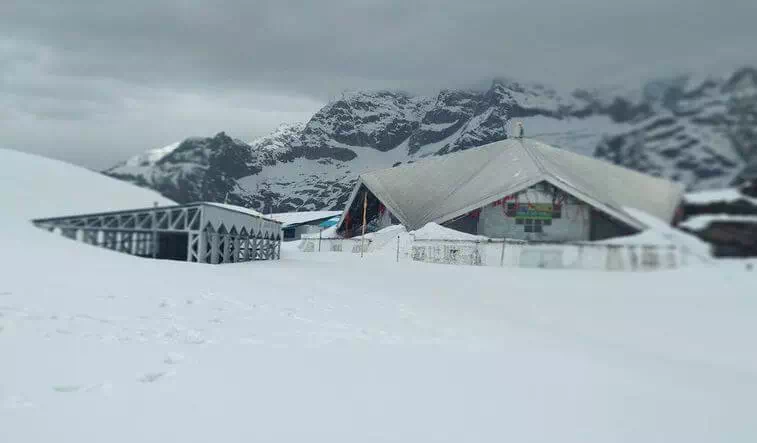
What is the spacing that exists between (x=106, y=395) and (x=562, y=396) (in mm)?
3815

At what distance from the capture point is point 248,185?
5.50 meters

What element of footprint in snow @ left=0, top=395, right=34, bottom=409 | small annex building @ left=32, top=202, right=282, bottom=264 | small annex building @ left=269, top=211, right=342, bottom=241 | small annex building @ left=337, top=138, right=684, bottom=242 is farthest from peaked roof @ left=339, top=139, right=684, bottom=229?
small annex building @ left=32, top=202, right=282, bottom=264

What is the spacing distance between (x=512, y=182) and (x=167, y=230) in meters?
12.4

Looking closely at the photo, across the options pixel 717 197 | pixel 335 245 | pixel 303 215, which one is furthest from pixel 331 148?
pixel 335 245

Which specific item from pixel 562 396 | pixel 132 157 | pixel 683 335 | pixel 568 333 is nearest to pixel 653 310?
pixel 683 335

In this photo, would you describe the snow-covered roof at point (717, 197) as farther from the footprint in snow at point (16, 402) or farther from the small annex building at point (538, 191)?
the footprint in snow at point (16, 402)

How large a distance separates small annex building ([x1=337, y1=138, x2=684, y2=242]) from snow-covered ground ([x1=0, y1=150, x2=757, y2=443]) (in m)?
0.36

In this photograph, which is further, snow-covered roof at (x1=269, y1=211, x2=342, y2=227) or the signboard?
snow-covered roof at (x1=269, y1=211, x2=342, y2=227)

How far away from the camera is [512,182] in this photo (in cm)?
482

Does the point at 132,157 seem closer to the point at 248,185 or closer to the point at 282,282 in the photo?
the point at 248,185

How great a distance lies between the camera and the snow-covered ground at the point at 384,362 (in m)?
2.94

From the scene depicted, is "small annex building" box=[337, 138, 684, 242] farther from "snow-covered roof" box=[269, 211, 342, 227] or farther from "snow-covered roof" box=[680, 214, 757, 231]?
"snow-covered roof" box=[269, 211, 342, 227]

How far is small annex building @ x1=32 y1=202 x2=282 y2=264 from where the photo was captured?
12734 mm

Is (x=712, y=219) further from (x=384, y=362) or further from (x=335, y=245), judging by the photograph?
(x=335, y=245)
